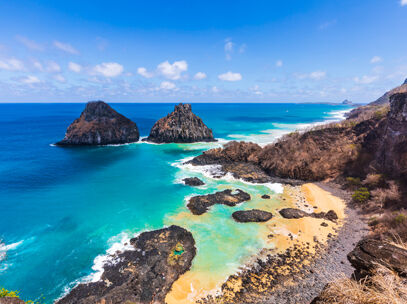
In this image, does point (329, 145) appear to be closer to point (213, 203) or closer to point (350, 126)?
point (350, 126)

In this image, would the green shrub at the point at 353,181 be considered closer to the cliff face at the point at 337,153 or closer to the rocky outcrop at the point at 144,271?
the cliff face at the point at 337,153

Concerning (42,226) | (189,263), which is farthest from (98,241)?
(189,263)

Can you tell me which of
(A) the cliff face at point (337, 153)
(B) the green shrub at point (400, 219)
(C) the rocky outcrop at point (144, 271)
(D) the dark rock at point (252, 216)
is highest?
(A) the cliff face at point (337, 153)

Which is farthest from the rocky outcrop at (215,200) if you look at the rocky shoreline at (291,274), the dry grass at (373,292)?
the dry grass at (373,292)

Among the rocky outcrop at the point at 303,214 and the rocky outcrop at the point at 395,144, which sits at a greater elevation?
the rocky outcrop at the point at 395,144

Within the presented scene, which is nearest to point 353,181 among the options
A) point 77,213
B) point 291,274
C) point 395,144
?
point 395,144
